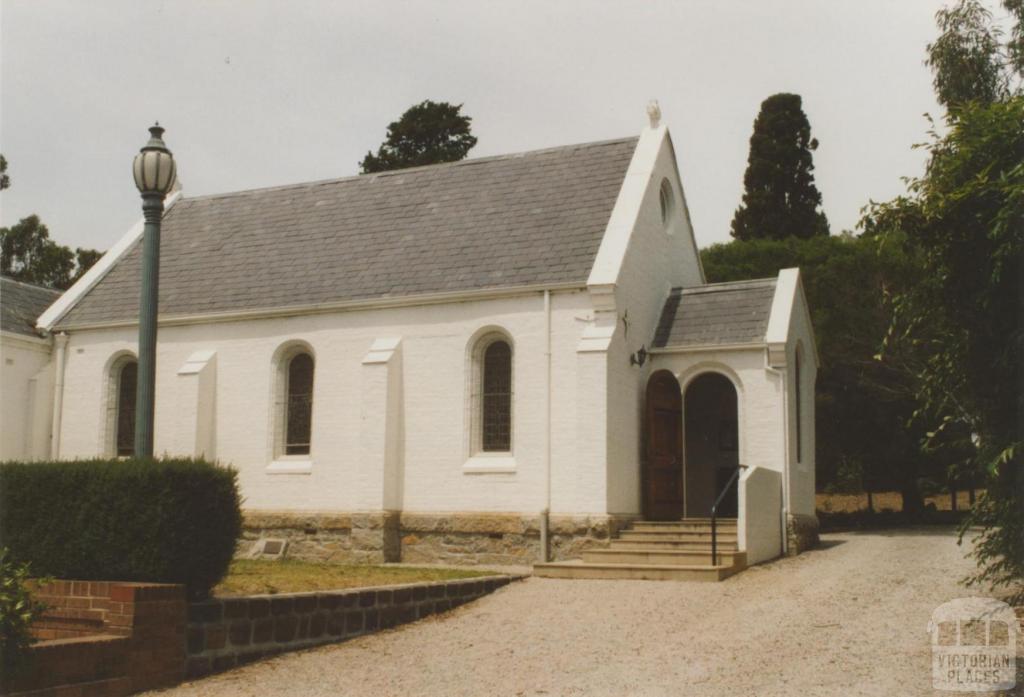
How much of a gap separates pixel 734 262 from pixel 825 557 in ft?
70.8

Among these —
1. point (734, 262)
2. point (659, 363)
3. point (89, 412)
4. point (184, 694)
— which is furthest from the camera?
point (734, 262)

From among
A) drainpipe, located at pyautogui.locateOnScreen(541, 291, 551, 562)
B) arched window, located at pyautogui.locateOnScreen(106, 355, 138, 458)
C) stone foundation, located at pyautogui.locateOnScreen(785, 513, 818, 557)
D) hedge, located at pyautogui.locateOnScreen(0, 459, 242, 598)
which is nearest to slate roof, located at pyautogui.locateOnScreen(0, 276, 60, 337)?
arched window, located at pyautogui.locateOnScreen(106, 355, 138, 458)

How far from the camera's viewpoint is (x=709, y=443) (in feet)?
77.5

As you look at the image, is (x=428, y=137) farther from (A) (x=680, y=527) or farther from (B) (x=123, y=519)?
(B) (x=123, y=519)

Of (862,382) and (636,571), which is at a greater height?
(862,382)

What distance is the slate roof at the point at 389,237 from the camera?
2123 centimetres

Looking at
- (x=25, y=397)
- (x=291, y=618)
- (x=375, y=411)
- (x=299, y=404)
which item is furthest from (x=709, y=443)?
(x=25, y=397)

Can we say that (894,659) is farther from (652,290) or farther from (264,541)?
(264,541)

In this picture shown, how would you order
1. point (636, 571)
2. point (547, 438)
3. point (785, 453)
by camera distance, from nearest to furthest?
1. point (636, 571)
2. point (547, 438)
3. point (785, 453)

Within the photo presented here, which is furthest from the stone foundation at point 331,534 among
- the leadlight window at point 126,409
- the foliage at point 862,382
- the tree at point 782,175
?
the tree at point 782,175

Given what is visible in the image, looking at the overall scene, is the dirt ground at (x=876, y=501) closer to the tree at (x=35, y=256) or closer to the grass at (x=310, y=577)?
the grass at (x=310, y=577)

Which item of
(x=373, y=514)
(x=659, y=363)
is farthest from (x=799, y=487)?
(x=373, y=514)

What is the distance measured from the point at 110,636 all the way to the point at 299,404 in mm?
12635

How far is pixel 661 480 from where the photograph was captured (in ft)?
67.7
